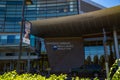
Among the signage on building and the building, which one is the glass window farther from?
the signage on building

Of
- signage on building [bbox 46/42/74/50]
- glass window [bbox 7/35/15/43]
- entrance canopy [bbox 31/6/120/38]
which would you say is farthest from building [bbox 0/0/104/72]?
entrance canopy [bbox 31/6/120/38]

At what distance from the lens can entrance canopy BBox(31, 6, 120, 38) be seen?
26.0 metres

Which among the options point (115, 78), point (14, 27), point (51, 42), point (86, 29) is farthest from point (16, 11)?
point (115, 78)

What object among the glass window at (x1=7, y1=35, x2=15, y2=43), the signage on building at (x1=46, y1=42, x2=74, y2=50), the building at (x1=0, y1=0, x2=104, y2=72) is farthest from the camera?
the building at (x1=0, y1=0, x2=104, y2=72)

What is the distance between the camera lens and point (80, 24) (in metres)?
28.5

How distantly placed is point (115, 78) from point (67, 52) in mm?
31102

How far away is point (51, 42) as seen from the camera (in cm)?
3400

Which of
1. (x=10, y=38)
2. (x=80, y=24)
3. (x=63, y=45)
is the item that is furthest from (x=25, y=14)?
(x=80, y=24)

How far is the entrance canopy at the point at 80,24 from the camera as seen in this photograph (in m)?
26.0

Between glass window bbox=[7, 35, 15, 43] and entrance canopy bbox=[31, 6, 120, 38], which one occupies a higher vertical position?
entrance canopy bbox=[31, 6, 120, 38]

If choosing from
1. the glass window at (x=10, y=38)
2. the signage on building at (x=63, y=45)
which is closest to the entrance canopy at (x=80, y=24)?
the signage on building at (x=63, y=45)

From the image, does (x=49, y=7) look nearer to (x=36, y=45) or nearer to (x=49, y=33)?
(x=36, y=45)

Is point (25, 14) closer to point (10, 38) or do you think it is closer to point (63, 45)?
point (10, 38)

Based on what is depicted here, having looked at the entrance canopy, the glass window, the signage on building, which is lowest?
the signage on building
